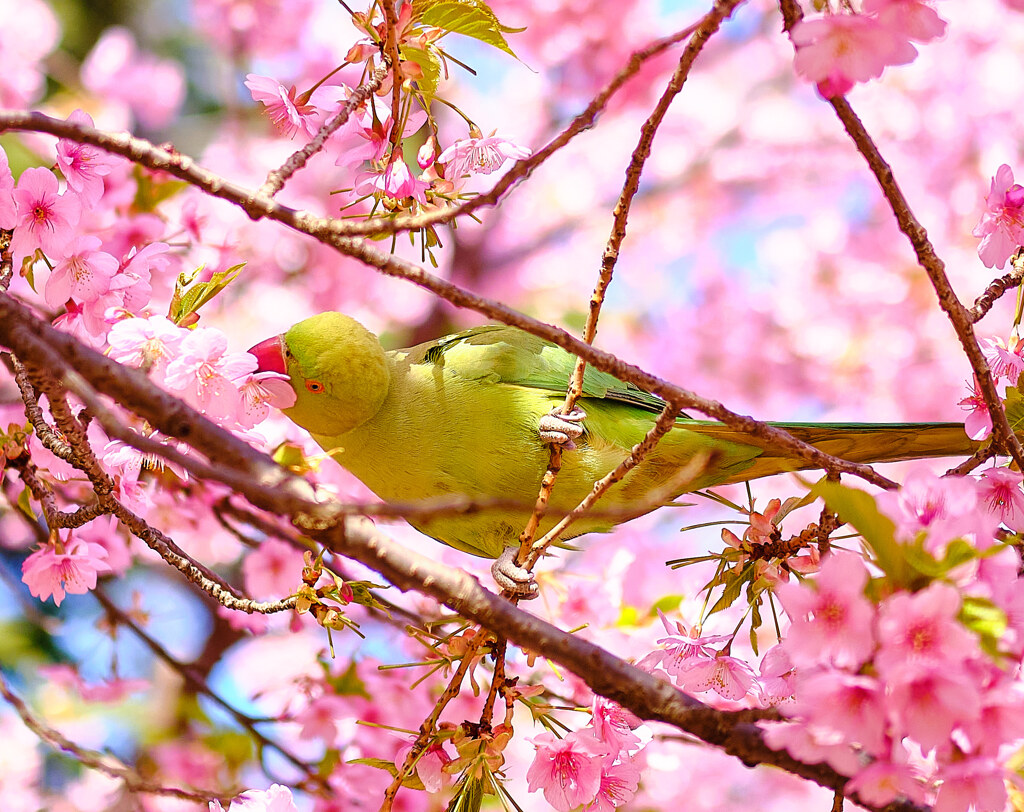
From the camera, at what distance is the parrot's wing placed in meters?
2.01

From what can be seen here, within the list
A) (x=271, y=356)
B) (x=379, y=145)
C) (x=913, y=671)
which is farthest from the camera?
(x=271, y=356)

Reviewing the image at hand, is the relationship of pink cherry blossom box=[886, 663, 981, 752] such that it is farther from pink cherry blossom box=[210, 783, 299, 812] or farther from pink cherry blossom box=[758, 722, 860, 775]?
pink cherry blossom box=[210, 783, 299, 812]

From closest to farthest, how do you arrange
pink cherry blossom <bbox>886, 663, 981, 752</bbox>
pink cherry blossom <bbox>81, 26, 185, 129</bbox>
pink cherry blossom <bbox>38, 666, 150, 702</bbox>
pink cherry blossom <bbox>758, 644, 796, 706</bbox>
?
1. pink cherry blossom <bbox>886, 663, 981, 752</bbox>
2. pink cherry blossom <bbox>758, 644, 796, 706</bbox>
3. pink cherry blossom <bbox>38, 666, 150, 702</bbox>
4. pink cherry blossom <bbox>81, 26, 185, 129</bbox>

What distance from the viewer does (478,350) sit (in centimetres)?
205

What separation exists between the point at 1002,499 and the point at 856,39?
70 cm

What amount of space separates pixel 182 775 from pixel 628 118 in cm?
474

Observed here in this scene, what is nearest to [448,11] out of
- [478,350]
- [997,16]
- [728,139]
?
[478,350]

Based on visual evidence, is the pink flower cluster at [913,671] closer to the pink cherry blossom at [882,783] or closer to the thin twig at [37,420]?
the pink cherry blossom at [882,783]

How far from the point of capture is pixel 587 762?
1436mm

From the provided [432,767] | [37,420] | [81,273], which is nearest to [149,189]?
[81,273]

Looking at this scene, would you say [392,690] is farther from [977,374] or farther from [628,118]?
[628,118]

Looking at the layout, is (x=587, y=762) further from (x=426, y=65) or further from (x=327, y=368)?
(x=426, y=65)

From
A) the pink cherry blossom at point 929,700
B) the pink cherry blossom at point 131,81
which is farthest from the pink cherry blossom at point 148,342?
the pink cherry blossom at point 131,81

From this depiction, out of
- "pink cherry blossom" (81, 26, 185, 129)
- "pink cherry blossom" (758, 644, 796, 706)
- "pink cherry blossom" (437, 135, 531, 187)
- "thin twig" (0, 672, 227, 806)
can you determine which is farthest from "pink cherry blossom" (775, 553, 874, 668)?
"pink cherry blossom" (81, 26, 185, 129)
